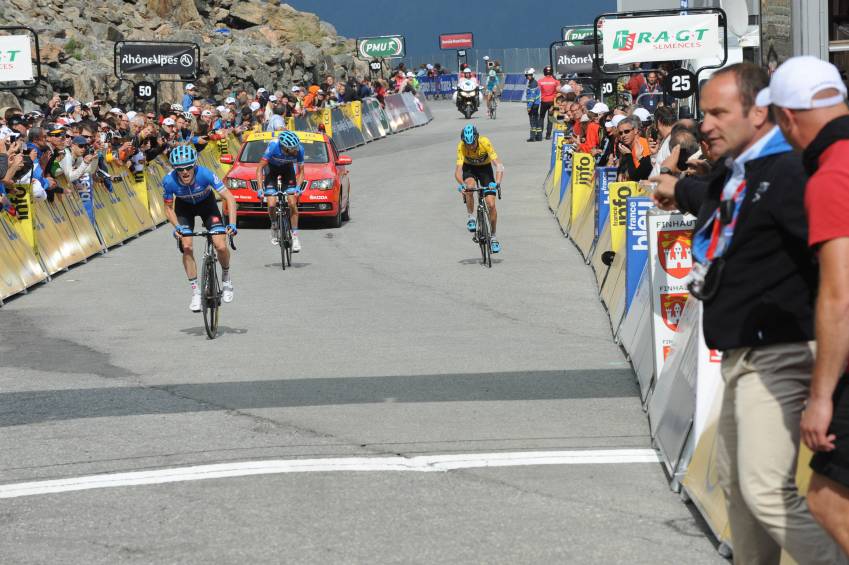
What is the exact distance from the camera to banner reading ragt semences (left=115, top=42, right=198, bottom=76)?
28906 mm

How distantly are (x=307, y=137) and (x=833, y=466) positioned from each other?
22216mm

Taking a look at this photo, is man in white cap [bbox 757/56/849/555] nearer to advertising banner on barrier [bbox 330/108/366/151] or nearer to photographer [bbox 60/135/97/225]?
photographer [bbox 60/135/97/225]

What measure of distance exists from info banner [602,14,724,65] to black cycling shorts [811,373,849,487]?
13.9 meters

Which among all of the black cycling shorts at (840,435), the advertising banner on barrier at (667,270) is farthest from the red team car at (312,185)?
the black cycling shorts at (840,435)

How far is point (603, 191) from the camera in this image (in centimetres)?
1633

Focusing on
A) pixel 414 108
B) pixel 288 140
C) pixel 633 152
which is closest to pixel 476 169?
pixel 288 140

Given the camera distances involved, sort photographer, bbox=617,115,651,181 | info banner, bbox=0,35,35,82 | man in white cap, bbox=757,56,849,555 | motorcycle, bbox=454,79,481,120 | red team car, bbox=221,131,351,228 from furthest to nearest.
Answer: motorcycle, bbox=454,79,481,120 → red team car, bbox=221,131,351,228 → info banner, bbox=0,35,35,82 → photographer, bbox=617,115,651,181 → man in white cap, bbox=757,56,849,555

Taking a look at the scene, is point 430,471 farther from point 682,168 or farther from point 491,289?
point 491,289

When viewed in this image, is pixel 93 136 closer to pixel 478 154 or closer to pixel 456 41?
pixel 478 154

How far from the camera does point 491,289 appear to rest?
640 inches

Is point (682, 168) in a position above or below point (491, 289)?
above

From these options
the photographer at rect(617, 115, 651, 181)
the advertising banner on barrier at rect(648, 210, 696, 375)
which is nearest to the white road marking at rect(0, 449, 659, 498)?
the advertising banner on barrier at rect(648, 210, 696, 375)

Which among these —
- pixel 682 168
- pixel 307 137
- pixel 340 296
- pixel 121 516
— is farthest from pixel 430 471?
pixel 307 137

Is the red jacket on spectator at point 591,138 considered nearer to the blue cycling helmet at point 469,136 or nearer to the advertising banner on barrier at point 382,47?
the blue cycling helmet at point 469,136
